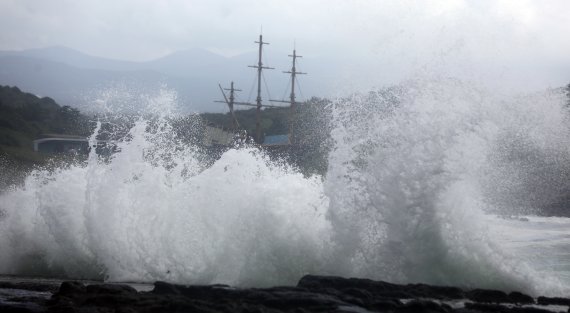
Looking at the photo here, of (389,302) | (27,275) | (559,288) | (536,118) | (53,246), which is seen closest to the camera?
(389,302)

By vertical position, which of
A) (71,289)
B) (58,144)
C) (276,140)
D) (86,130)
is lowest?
(71,289)

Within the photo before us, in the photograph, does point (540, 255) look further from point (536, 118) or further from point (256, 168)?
point (256, 168)

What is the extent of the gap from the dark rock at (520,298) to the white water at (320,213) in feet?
3.97

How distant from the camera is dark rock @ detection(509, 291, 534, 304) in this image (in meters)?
14.2

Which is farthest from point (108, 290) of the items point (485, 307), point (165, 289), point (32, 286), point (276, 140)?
point (276, 140)

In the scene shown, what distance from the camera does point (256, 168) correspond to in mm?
20672

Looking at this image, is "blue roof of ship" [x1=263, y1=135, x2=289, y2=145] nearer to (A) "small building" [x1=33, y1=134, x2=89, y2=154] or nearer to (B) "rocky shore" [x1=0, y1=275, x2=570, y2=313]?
(A) "small building" [x1=33, y1=134, x2=89, y2=154]

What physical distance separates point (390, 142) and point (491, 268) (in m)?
3.87

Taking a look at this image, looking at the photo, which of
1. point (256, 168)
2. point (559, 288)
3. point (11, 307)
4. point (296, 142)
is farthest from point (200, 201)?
point (296, 142)


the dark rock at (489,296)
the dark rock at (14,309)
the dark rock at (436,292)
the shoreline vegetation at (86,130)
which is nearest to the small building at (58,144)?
the shoreline vegetation at (86,130)

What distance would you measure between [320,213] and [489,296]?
5689 millimetres

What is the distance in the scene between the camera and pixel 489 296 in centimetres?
1418

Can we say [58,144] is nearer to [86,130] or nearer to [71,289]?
[86,130]

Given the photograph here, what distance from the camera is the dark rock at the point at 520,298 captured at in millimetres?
14167
